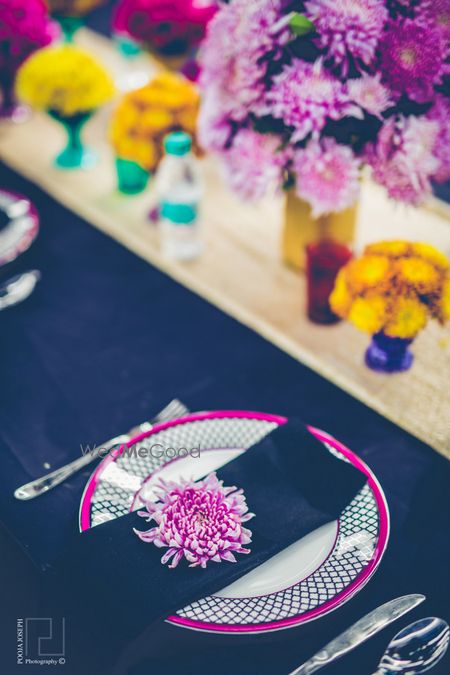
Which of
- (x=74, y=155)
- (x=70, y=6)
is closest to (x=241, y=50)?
(x=74, y=155)

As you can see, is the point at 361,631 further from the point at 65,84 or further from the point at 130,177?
the point at 65,84

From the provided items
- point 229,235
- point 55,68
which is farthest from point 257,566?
point 55,68

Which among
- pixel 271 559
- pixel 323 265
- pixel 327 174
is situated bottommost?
pixel 271 559

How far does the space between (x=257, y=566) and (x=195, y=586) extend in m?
0.06

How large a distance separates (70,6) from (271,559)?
145 centimetres

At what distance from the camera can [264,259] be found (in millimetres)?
1198

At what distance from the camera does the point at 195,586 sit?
62 cm

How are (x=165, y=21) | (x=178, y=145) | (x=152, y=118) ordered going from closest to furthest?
(x=178, y=145) → (x=152, y=118) → (x=165, y=21)

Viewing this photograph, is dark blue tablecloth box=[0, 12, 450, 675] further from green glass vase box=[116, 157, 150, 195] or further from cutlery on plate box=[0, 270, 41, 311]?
green glass vase box=[116, 157, 150, 195]

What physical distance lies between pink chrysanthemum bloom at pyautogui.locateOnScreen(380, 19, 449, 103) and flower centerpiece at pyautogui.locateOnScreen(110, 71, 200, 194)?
0.44 metres

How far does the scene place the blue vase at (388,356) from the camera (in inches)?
36.8

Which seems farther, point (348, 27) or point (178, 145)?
point (178, 145)
